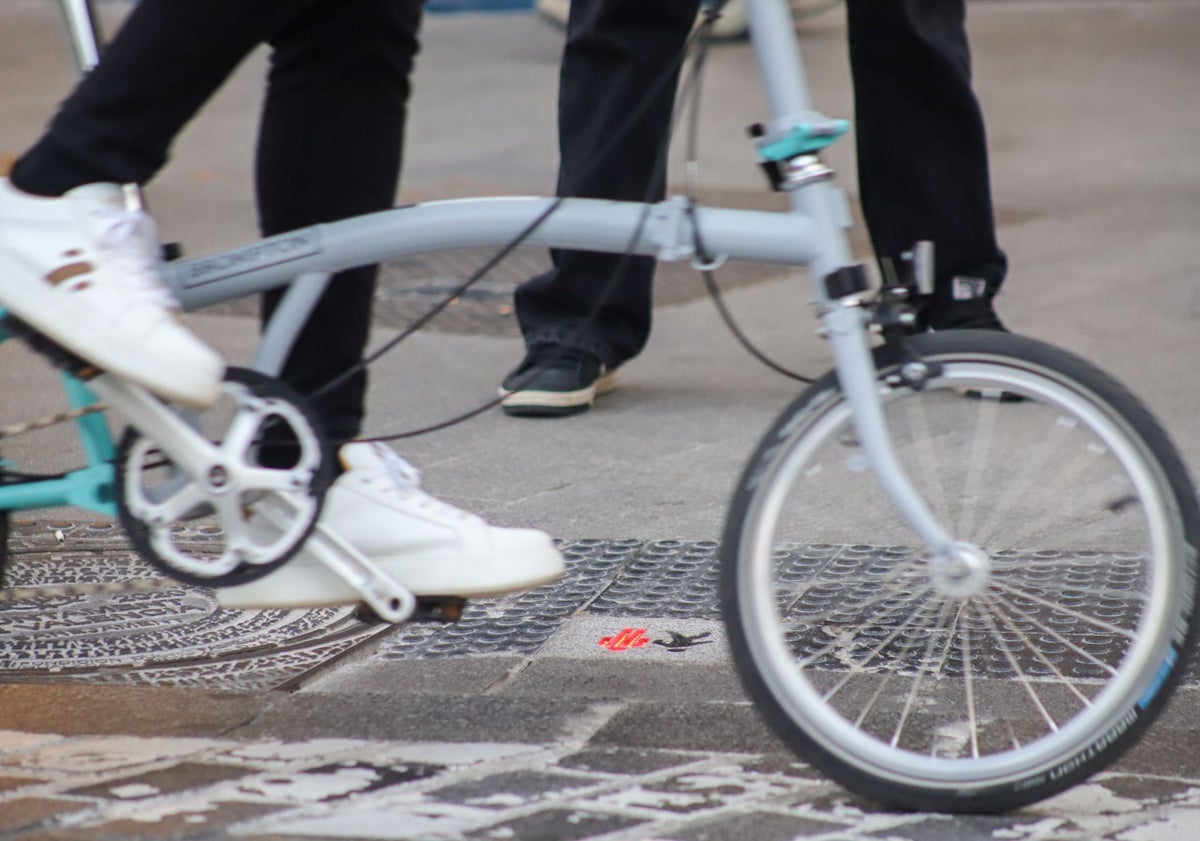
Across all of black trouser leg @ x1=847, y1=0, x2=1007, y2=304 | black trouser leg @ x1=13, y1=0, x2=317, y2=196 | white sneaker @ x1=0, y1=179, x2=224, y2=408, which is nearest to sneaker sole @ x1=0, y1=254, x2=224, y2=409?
white sneaker @ x1=0, y1=179, x2=224, y2=408

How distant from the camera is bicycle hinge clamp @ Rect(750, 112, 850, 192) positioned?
192 centimetres

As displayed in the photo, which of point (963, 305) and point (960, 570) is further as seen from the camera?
point (963, 305)

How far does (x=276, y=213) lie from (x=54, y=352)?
39cm

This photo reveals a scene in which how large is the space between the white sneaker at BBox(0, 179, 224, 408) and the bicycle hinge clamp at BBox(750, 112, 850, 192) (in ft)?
2.25

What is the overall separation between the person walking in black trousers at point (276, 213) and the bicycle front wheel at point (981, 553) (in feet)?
1.21

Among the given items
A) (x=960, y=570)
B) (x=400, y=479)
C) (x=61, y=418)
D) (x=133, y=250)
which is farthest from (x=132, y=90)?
(x=960, y=570)

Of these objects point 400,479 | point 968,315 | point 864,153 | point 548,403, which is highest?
point 864,153

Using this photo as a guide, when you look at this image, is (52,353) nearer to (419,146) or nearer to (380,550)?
(380,550)

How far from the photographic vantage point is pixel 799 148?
1929 mm

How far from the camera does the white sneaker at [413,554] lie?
2086mm

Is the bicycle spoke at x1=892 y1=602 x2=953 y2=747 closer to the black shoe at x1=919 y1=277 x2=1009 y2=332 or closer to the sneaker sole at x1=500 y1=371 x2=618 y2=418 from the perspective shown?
the black shoe at x1=919 y1=277 x2=1009 y2=332

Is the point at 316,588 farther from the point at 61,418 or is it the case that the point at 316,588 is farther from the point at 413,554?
the point at 61,418

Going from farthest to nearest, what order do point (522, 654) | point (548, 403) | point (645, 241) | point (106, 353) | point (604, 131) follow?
point (548, 403)
point (604, 131)
point (522, 654)
point (645, 241)
point (106, 353)

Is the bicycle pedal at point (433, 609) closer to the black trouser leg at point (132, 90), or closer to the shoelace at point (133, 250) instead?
the shoelace at point (133, 250)
